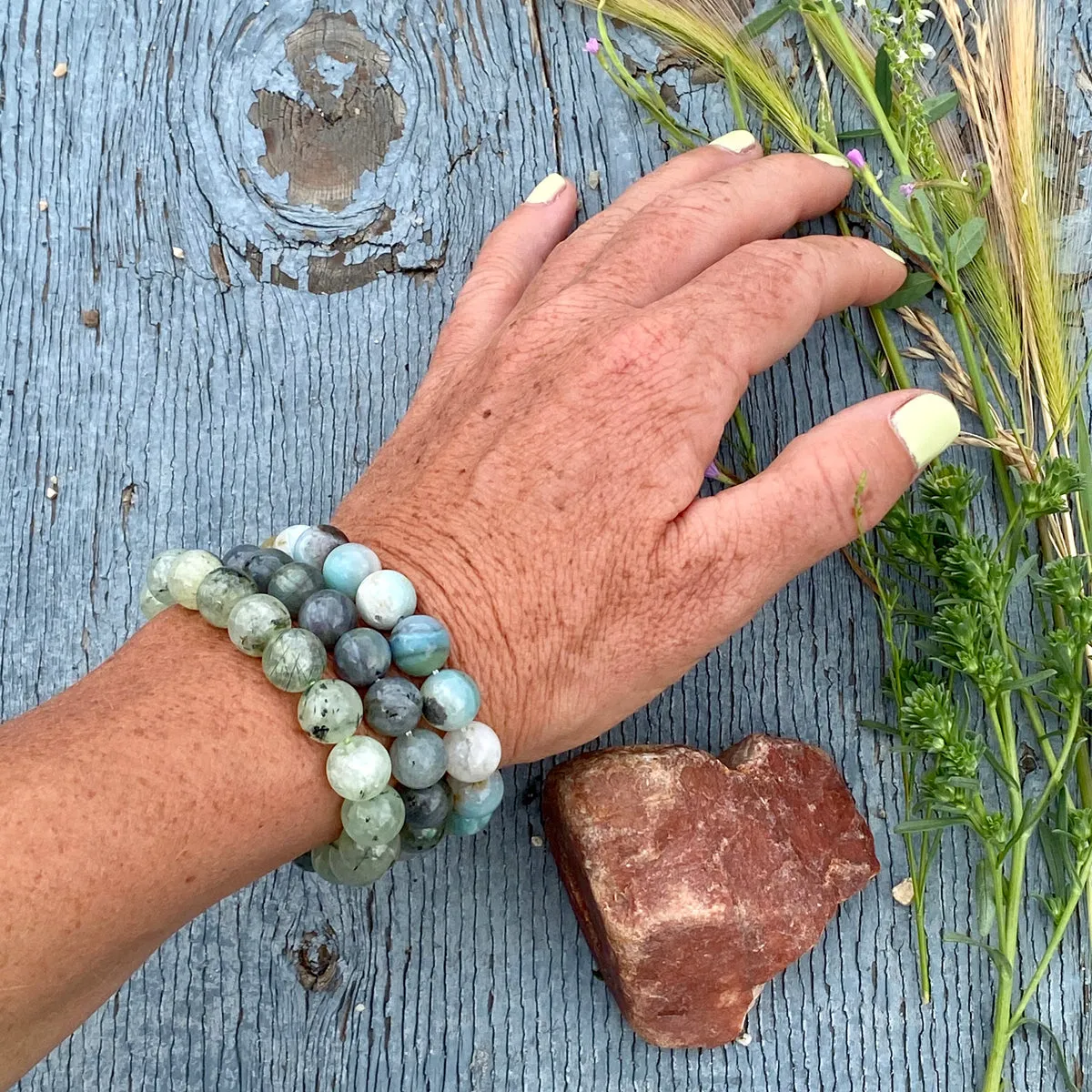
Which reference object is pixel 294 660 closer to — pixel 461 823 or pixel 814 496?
pixel 461 823

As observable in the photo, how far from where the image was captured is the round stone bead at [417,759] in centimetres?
90

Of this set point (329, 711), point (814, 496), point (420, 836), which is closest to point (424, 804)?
point (420, 836)

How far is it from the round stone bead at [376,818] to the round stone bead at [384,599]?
0.52ft

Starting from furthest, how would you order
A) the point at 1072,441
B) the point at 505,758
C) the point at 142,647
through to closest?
the point at 1072,441
the point at 505,758
the point at 142,647

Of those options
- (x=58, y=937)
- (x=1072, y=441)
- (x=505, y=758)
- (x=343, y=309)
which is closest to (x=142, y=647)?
(x=58, y=937)

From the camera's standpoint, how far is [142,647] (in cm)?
95

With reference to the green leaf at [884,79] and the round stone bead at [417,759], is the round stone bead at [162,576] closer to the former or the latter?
the round stone bead at [417,759]

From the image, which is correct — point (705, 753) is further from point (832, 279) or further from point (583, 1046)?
point (832, 279)

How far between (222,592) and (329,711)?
0.15 m

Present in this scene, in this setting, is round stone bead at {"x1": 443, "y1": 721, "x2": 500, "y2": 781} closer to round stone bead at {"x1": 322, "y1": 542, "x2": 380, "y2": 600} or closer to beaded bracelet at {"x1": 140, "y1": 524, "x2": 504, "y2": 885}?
beaded bracelet at {"x1": 140, "y1": 524, "x2": 504, "y2": 885}

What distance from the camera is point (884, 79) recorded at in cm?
121

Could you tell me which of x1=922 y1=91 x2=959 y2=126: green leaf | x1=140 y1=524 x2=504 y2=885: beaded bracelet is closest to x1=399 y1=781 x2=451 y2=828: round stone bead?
x1=140 y1=524 x2=504 y2=885: beaded bracelet

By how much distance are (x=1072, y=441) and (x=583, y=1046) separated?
40.0 inches

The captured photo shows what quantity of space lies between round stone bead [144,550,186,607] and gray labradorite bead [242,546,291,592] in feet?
0.28
